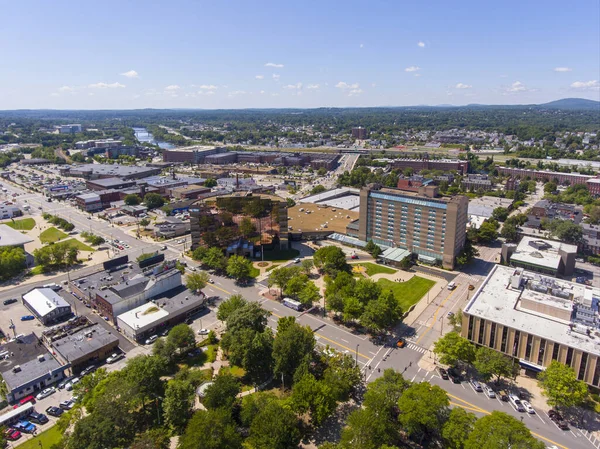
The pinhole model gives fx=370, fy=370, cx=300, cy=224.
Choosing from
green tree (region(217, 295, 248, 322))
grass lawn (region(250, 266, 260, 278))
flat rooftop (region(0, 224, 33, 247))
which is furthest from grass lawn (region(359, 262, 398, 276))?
flat rooftop (region(0, 224, 33, 247))

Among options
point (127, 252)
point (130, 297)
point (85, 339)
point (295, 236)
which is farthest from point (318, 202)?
point (85, 339)

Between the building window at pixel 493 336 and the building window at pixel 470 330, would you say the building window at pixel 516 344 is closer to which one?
the building window at pixel 493 336

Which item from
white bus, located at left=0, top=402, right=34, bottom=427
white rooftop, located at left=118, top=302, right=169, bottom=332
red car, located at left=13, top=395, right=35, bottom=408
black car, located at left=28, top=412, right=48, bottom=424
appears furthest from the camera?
white rooftop, located at left=118, top=302, right=169, bottom=332

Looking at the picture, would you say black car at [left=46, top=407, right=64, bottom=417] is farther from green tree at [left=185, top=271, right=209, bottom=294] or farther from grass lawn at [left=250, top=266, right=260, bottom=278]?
grass lawn at [left=250, top=266, right=260, bottom=278]

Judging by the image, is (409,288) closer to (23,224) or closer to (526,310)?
(526,310)

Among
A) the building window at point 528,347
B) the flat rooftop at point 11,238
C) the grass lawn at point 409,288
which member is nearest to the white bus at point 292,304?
the grass lawn at point 409,288

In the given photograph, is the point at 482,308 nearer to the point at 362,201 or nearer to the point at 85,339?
→ the point at 362,201

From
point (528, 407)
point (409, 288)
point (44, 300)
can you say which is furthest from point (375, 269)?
point (44, 300)
